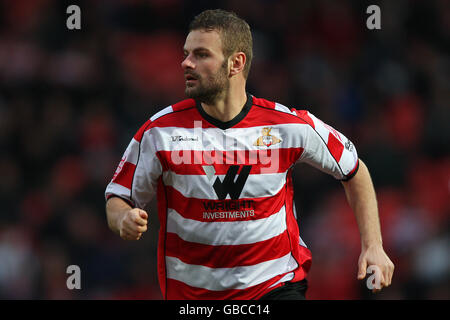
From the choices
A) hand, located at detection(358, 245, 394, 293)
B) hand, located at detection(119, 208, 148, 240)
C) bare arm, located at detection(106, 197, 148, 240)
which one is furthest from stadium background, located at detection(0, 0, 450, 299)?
hand, located at detection(119, 208, 148, 240)

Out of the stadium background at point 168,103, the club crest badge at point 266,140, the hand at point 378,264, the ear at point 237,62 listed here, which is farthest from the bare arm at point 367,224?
the stadium background at point 168,103

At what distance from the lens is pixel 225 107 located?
12.9 ft

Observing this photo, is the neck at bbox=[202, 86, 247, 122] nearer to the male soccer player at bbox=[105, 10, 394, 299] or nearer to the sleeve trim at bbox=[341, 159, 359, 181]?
the male soccer player at bbox=[105, 10, 394, 299]

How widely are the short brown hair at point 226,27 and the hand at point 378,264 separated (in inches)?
54.5

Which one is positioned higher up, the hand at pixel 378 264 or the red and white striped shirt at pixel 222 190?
the red and white striped shirt at pixel 222 190

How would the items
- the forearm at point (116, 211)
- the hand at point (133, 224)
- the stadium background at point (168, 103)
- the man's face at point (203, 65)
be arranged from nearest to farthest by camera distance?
the hand at point (133, 224) → the forearm at point (116, 211) → the man's face at point (203, 65) → the stadium background at point (168, 103)

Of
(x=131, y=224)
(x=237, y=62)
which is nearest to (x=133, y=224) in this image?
(x=131, y=224)

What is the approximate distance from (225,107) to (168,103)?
516 cm

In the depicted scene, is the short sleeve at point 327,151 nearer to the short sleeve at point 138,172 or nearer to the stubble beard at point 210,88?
the stubble beard at point 210,88

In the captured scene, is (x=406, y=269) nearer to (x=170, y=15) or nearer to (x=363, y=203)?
(x=363, y=203)

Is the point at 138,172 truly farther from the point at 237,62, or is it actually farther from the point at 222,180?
the point at 237,62

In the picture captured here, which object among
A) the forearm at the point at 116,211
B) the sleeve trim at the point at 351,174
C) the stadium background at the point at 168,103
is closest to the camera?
the forearm at the point at 116,211

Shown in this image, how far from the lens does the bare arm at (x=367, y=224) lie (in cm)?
378

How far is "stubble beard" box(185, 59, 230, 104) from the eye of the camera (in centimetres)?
382
